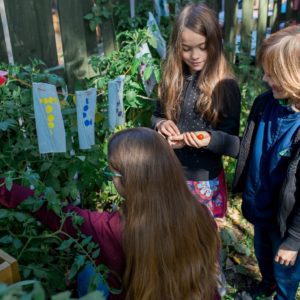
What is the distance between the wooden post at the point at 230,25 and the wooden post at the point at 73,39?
170 cm

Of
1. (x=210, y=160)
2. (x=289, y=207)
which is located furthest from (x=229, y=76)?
(x=289, y=207)

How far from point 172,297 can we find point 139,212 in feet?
1.13

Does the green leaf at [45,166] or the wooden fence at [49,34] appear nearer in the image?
the green leaf at [45,166]

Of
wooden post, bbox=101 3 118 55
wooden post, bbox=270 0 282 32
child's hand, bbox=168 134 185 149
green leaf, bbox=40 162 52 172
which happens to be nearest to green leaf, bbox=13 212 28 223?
green leaf, bbox=40 162 52 172

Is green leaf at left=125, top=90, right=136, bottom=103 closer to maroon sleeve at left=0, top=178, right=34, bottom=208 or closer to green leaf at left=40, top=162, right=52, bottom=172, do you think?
green leaf at left=40, top=162, right=52, bottom=172

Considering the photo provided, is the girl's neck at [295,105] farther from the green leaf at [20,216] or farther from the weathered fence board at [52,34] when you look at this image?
the weathered fence board at [52,34]

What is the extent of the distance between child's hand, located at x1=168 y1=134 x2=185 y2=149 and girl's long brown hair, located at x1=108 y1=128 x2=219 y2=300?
661 millimetres

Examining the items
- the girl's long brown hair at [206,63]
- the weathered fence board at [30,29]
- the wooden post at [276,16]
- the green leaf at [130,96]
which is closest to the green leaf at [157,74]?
the green leaf at [130,96]

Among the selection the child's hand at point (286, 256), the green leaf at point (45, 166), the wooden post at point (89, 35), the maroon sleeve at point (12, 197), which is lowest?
the child's hand at point (286, 256)

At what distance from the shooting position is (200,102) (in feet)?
7.27

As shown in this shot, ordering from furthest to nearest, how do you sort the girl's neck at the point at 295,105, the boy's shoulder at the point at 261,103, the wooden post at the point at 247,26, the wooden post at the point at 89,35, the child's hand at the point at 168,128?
the wooden post at the point at 247,26 → the wooden post at the point at 89,35 → the child's hand at the point at 168,128 → the boy's shoulder at the point at 261,103 → the girl's neck at the point at 295,105

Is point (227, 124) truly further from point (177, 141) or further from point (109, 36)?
point (109, 36)

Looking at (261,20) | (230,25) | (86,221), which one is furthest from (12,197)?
(261,20)

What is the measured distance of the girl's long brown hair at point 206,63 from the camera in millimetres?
2150
